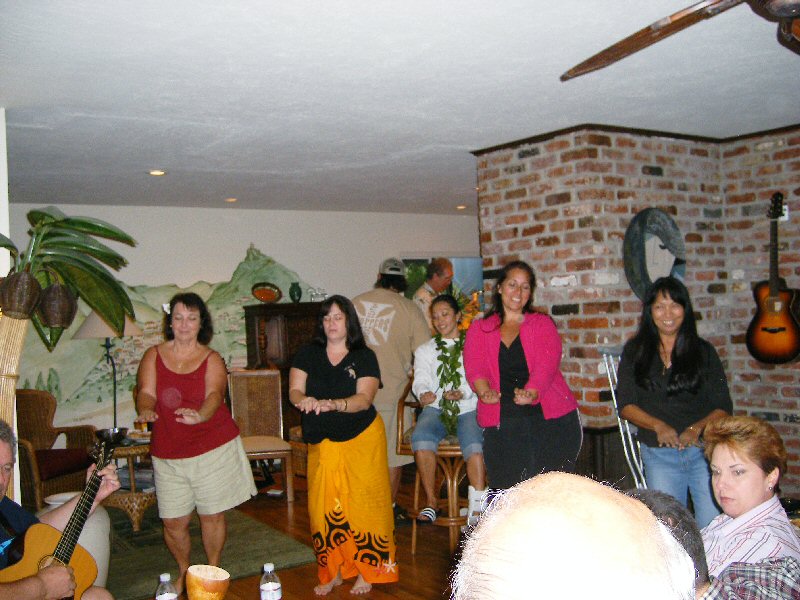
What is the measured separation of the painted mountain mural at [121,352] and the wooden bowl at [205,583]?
16.7ft

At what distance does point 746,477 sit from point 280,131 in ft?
9.94

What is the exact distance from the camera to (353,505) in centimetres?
359

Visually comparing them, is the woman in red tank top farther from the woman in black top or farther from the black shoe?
the black shoe

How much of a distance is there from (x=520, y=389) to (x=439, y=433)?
973 mm

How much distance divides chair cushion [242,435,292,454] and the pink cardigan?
2610 millimetres

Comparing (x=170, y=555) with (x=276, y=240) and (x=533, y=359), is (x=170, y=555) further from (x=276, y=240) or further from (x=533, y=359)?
(x=276, y=240)

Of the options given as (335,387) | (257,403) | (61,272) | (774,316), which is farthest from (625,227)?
(257,403)

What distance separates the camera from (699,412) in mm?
3092

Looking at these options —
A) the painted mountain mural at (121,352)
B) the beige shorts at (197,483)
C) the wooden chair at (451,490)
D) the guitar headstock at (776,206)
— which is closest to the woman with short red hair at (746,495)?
the wooden chair at (451,490)

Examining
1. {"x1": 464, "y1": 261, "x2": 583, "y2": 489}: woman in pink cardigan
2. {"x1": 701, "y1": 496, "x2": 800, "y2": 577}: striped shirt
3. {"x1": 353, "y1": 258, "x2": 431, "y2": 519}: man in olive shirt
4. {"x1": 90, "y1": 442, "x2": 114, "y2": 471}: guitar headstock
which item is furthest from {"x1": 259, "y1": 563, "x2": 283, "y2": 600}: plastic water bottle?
{"x1": 353, "y1": 258, "x2": 431, "y2": 519}: man in olive shirt

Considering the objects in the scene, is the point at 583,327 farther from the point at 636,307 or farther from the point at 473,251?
the point at 473,251

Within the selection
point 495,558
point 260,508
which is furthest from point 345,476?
point 495,558

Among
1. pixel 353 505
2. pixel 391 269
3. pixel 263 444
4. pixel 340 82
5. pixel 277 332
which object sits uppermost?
pixel 340 82

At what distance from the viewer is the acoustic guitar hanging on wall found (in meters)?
4.49
